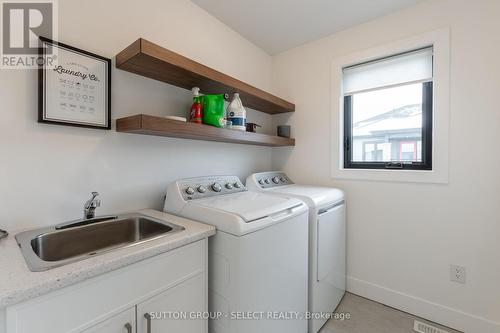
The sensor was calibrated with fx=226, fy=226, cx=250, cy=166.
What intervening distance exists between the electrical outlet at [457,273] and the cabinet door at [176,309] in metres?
1.78

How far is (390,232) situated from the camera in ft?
6.23

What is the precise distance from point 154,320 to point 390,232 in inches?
72.8

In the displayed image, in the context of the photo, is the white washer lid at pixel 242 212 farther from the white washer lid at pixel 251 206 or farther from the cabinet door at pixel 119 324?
the cabinet door at pixel 119 324

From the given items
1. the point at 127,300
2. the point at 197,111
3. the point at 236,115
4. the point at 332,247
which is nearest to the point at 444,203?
the point at 332,247

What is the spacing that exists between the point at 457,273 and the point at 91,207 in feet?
7.99

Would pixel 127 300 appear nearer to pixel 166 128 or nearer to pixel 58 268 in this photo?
pixel 58 268

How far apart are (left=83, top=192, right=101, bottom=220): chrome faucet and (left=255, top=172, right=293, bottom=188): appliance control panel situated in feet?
3.95

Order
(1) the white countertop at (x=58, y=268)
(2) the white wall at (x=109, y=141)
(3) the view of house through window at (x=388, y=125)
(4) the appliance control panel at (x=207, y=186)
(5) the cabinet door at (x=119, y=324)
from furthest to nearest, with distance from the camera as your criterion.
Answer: (3) the view of house through window at (x=388, y=125) < (4) the appliance control panel at (x=207, y=186) < (2) the white wall at (x=109, y=141) < (5) the cabinet door at (x=119, y=324) < (1) the white countertop at (x=58, y=268)

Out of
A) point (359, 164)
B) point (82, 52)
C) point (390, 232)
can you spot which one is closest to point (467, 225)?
point (390, 232)

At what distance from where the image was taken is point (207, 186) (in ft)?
5.33

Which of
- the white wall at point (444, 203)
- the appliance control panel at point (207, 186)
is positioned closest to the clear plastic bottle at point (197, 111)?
the appliance control panel at point (207, 186)

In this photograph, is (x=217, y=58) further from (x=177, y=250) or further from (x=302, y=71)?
(x=177, y=250)

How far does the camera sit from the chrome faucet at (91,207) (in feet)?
3.92

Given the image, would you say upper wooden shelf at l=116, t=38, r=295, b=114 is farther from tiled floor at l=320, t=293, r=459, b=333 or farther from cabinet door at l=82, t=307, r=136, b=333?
tiled floor at l=320, t=293, r=459, b=333
